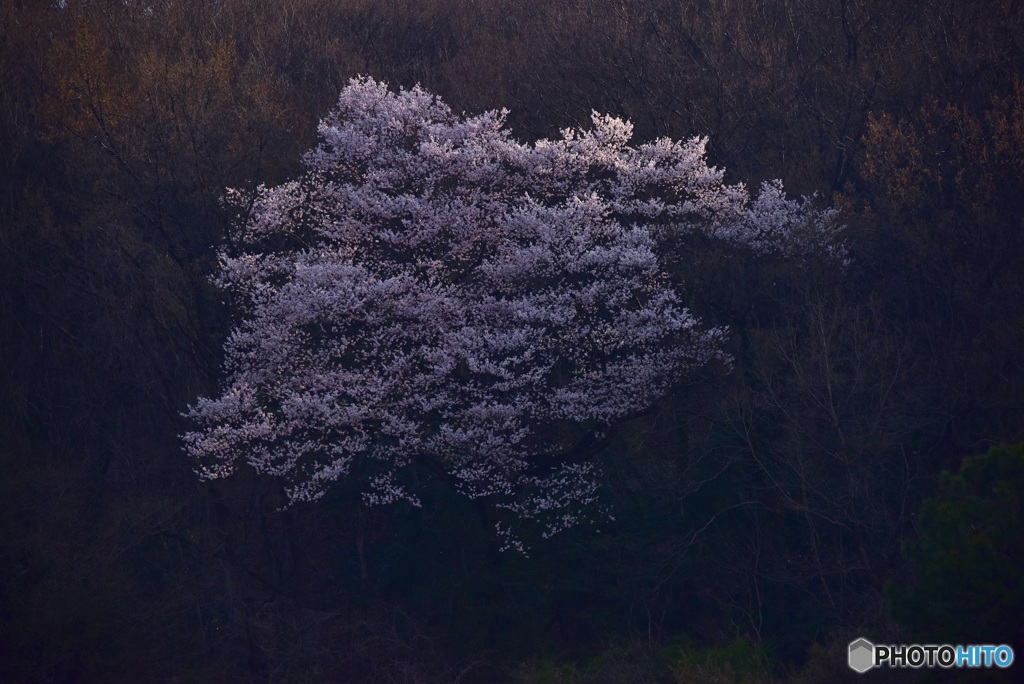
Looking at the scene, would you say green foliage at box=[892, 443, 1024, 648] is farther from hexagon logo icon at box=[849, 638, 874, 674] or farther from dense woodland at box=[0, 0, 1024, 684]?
dense woodland at box=[0, 0, 1024, 684]

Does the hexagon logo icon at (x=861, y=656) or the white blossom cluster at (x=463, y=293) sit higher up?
the white blossom cluster at (x=463, y=293)

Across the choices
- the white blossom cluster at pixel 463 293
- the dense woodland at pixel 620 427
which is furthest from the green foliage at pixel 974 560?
the white blossom cluster at pixel 463 293

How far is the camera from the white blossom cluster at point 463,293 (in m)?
16.4

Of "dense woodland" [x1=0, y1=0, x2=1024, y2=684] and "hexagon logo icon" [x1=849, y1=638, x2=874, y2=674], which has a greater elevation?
"dense woodland" [x1=0, y1=0, x2=1024, y2=684]

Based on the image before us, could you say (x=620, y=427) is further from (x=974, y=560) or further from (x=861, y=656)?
(x=974, y=560)

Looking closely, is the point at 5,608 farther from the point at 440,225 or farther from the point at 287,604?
the point at 440,225

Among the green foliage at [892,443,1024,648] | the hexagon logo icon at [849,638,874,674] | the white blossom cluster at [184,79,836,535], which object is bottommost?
the hexagon logo icon at [849,638,874,674]

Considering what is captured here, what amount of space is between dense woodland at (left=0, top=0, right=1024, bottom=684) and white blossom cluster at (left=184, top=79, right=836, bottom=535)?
45.2 inches

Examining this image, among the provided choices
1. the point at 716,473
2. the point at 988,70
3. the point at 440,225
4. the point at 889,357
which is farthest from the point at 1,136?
the point at 988,70

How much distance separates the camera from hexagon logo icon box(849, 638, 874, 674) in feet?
35.3

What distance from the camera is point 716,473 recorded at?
17.3 meters
